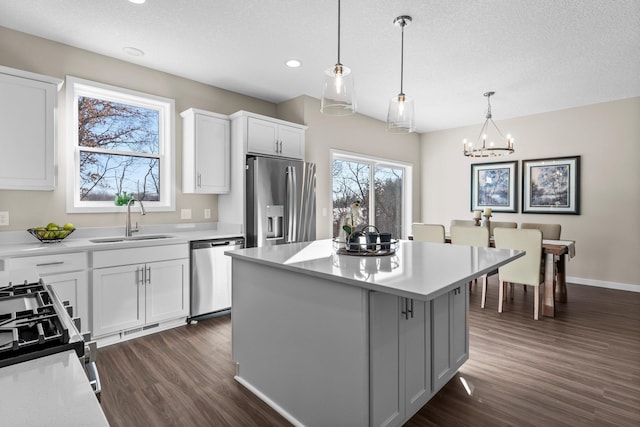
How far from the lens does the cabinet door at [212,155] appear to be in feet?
12.5

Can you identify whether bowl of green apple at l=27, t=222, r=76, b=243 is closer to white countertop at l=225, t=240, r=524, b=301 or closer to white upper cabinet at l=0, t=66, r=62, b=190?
white upper cabinet at l=0, t=66, r=62, b=190

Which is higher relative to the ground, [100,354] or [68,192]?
[68,192]

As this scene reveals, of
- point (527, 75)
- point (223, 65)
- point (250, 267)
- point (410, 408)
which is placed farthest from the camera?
point (527, 75)

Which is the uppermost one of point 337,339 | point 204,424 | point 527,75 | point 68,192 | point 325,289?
point 527,75

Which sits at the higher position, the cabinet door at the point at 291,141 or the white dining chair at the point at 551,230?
the cabinet door at the point at 291,141

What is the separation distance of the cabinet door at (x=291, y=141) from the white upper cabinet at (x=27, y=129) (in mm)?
2191

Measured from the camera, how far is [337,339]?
5.49 feet

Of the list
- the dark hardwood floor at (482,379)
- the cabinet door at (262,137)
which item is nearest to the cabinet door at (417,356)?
the dark hardwood floor at (482,379)

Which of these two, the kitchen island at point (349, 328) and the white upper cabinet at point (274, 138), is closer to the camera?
the kitchen island at point (349, 328)

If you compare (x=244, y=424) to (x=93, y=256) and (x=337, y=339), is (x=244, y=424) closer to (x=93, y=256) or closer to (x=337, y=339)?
(x=337, y=339)

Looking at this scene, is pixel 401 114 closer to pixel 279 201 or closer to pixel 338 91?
pixel 338 91

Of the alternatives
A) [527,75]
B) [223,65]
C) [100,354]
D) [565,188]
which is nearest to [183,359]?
[100,354]

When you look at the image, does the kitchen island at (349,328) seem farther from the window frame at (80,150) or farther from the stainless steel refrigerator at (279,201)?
the window frame at (80,150)

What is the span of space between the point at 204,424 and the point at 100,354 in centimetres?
140
